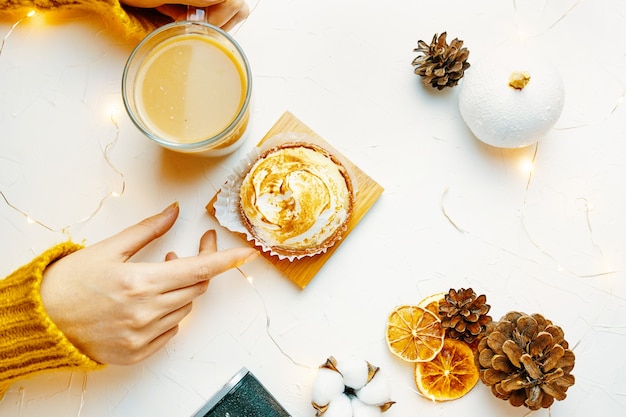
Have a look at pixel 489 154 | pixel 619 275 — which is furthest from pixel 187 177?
pixel 619 275

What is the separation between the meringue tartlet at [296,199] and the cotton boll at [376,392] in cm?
22

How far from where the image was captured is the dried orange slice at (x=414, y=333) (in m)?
0.90

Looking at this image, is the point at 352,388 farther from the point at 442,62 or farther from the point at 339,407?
the point at 442,62

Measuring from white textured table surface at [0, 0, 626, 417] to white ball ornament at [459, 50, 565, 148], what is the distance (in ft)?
0.24

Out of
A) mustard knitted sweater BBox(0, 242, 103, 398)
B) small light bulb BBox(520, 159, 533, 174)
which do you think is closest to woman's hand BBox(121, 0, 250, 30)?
mustard knitted sweater BBox(0, 242, 103, 398)

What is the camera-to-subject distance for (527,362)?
2.71ft

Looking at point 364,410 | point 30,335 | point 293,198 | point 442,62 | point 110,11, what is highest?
point 110,11

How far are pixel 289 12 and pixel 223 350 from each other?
0.58m

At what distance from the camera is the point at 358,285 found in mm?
926

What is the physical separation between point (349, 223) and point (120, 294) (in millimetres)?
365

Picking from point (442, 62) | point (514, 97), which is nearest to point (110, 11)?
point (442, 62)

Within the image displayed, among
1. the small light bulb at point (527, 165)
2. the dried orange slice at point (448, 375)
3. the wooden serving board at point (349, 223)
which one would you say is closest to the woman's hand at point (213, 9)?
the wooden serving board at point (349, 223)

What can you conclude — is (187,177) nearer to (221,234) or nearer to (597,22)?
(221,234)

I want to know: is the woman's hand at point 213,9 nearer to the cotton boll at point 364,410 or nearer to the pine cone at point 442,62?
the pine cone at point 442,62
